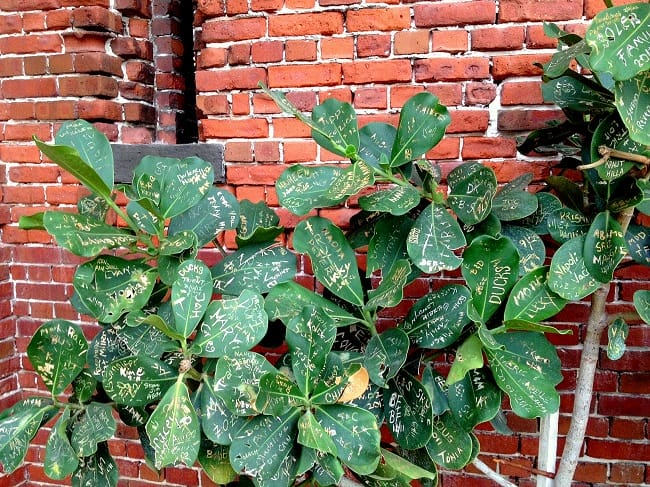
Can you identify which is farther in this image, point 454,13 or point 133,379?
point 454,13

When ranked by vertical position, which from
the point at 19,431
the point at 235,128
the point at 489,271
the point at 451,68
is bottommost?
the point at 19,431

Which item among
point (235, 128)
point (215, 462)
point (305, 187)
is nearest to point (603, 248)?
point (305, 187)

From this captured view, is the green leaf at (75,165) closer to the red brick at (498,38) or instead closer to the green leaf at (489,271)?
the green leaf at (489,271)

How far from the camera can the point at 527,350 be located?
42.5 inches

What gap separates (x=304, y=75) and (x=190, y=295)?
0.99m

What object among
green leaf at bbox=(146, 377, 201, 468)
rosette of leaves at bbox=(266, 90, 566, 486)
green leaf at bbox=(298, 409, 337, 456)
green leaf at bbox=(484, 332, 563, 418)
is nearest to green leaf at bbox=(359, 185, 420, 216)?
rosette of leaves at bbox=(266, 90, 566, 486)

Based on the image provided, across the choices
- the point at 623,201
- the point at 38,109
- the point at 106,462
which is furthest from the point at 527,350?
the point at 38,109

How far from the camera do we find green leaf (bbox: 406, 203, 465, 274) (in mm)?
1058

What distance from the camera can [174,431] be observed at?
98cm

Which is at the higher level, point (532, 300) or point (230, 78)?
point (230, 78)

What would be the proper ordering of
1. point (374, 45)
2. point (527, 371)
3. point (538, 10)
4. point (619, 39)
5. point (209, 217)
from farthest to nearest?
Result: 1. point (374, 45)
2. point (538, 10)
3. point (209, 217)
4. point (527, 371)
5. point (619, 39)

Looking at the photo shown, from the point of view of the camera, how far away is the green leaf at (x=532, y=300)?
1.04m

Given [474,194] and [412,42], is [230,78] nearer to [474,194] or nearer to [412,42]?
[412,42]

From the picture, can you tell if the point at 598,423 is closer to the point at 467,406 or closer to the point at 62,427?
the point at 467,406
